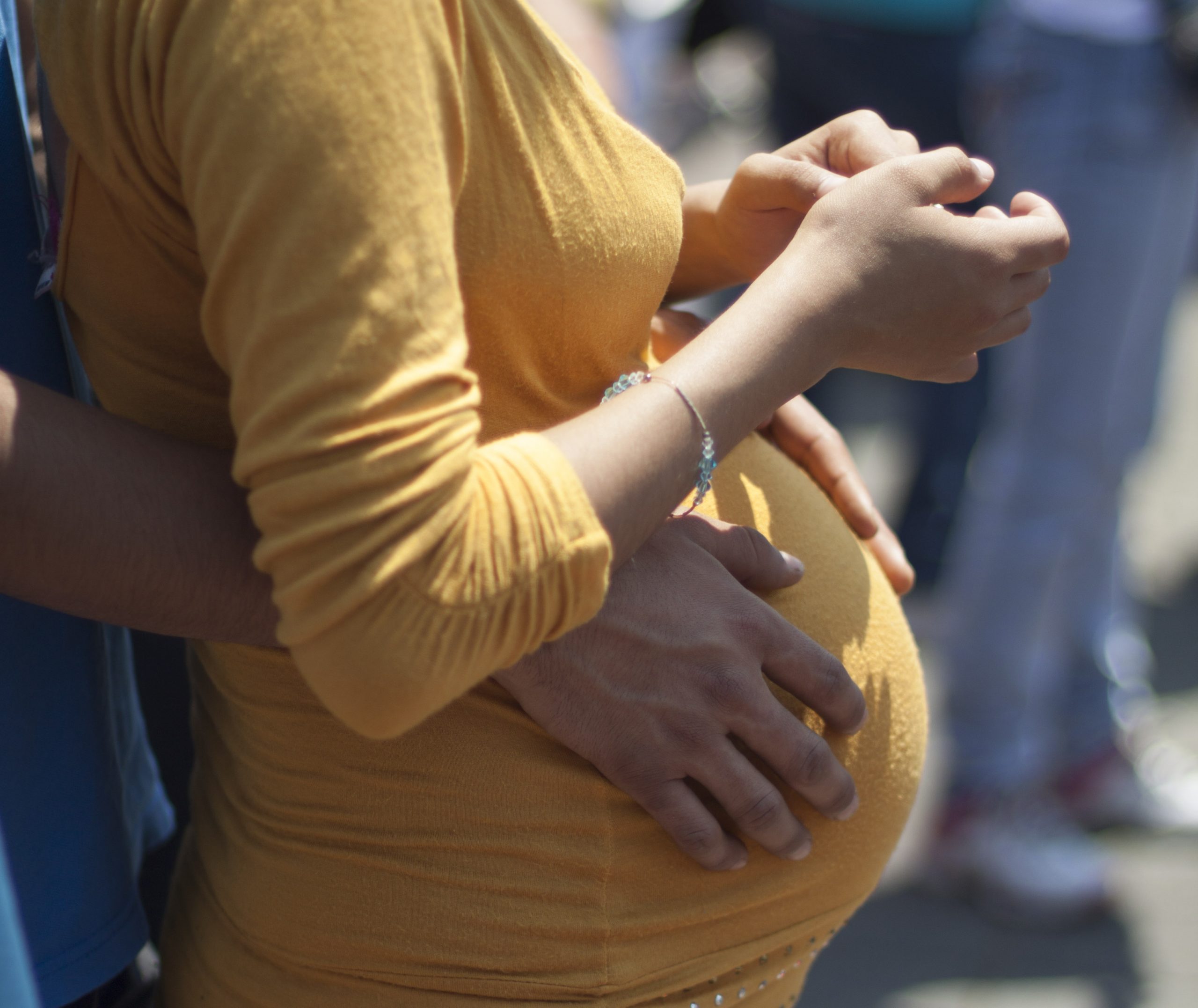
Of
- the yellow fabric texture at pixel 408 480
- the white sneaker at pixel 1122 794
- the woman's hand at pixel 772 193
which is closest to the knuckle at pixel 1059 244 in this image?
the woman's hand at pixel 772 193

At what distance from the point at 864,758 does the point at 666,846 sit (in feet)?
0.63

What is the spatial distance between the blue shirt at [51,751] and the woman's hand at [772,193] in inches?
22.1

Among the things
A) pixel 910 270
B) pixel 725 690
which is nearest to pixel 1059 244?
pixel 910 270

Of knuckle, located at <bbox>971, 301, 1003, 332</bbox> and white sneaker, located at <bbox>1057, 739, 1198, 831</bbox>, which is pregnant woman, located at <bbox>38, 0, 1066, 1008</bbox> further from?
white sneaker, located at <bbox>1057, 739, 1198, 831</bbox>

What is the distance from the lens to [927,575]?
140 inches

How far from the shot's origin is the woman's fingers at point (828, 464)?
1.21 m

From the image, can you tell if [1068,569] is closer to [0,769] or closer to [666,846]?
[666,846]

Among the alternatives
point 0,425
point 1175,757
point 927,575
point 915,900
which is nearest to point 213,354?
point 0,425

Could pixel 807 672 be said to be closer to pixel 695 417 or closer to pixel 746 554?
pixel 746 554

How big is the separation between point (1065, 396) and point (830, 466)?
55.9 inches

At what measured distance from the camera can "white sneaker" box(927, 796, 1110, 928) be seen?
2479mm

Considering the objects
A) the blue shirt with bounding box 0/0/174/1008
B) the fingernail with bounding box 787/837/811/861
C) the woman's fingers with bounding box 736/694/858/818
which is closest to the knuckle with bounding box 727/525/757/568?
the woman's fingers with bounding box 736/694/858/818

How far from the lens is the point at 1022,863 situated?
2500 millimetres

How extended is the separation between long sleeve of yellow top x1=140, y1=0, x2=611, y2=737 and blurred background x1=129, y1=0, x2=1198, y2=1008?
5.73 feet
